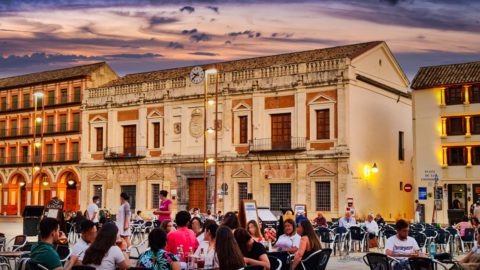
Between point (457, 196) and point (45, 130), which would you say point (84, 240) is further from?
point (45, 130)

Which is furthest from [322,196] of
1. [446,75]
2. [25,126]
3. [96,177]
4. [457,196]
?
[25,126]

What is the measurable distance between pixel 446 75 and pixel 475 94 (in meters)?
2.10

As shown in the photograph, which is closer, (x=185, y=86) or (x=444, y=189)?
(x=444, y=189)

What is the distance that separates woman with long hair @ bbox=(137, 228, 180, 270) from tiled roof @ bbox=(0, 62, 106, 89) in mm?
51364

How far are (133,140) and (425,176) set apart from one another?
20516 mm

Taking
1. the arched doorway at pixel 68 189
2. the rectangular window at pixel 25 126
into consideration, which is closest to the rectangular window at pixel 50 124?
the rectangular window at pixel 25 126

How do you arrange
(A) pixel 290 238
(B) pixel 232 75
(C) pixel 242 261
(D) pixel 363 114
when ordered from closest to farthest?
1. (C) pixel 242 261
2. (A) pixel 290 238
3. (D) pixel 363 114
4. (B) pixel 232 75

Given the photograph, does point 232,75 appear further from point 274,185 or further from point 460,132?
point 460,132

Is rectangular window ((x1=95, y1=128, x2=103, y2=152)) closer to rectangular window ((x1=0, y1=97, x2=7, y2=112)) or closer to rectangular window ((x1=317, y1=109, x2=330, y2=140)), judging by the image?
rectangular window ((x1=0, y1=97, x2=7, y2=112))

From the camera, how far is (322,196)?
43125 millimetres

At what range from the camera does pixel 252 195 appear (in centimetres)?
4503

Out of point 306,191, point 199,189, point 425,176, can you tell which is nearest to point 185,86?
point 199,189

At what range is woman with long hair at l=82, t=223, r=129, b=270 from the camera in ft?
30.1

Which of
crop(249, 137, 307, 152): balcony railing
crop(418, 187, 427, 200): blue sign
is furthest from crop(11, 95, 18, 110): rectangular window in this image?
crop(418, 187, 427, 200): blue sign
